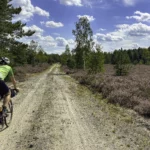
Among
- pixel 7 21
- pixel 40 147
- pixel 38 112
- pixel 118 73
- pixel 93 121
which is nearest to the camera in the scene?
pixel 40 147

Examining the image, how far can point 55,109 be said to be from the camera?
12.0 meters

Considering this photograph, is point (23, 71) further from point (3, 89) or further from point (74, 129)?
point (3, 89)

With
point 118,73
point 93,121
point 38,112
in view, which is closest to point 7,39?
point 118,73

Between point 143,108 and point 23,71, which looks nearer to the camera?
point 143,108

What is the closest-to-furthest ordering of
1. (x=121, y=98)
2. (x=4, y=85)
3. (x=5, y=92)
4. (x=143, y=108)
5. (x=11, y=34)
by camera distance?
(x=4, y=85), (x=5, y=92), (x=143, y=108), (x=121, y=98), (x=11, y=34)

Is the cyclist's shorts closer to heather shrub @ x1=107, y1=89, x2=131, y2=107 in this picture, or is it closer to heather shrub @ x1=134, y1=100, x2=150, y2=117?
heather shrub @ x1=134, y1=100, x2=150, y2=117

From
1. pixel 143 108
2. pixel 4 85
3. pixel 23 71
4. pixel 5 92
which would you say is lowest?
pixel 23 71

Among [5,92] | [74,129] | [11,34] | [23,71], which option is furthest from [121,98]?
[23,71]

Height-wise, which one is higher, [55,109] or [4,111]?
[4,111]

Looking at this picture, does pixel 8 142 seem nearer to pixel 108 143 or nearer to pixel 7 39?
pixel 108 143

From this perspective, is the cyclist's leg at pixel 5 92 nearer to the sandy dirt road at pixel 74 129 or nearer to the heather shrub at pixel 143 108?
the sandy dirt road at pixel 74 129

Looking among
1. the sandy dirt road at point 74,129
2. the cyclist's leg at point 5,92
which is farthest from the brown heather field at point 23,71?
the cyclist's leg at point 5,92

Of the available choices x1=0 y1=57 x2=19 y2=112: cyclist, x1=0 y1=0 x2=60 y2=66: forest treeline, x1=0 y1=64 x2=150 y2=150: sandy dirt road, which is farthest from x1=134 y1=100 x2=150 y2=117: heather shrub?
x1=0 y1=0 x2=60 y2=66: forest treeline

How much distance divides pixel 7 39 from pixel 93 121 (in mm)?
20924
